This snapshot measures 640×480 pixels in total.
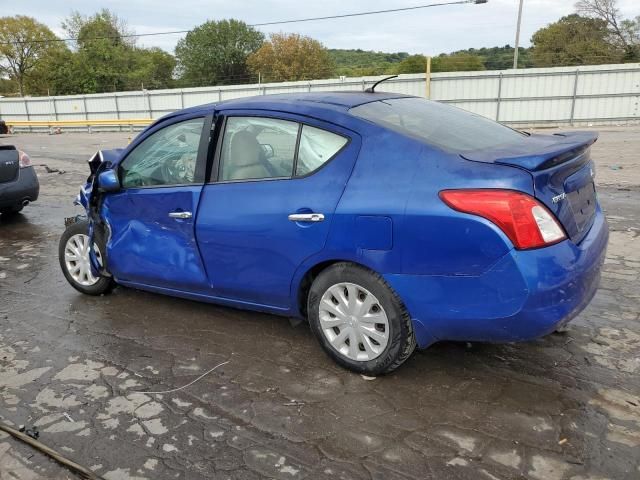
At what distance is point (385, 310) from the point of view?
300 cm

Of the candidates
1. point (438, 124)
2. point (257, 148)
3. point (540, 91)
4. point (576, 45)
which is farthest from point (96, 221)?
point (576, 45)

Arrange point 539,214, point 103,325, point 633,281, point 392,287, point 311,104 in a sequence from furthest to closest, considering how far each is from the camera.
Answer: point 633,281
point 103,325
point 311,104
point 392,287
point 539,214

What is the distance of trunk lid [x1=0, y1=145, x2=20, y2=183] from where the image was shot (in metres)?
7.50

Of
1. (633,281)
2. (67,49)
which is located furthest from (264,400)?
(67,49)

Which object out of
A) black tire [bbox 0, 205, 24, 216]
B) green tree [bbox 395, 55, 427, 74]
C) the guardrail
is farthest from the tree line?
black tire [bbox 0, 205, 24, 216]

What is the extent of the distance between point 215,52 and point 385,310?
80.0 m

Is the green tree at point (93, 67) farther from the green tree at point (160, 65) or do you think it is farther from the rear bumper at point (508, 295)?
the rear bumper at point (508, 295)

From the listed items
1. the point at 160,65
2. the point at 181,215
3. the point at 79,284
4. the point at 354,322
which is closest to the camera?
the point at 354,322

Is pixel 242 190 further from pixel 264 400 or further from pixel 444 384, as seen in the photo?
pixel 444 384

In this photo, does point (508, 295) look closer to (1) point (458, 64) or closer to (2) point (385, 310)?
(2) point (385, 310)

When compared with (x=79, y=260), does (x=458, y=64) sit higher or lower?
higher

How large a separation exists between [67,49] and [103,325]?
64.4 meters

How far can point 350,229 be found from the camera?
9.82 ft

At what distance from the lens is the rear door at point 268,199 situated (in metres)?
3.15
